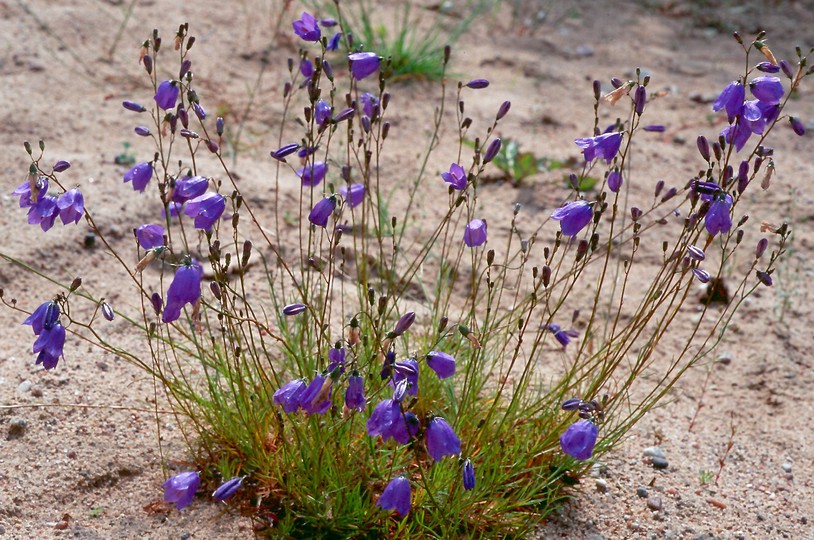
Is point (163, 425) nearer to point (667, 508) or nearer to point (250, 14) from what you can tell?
point (667, 508)

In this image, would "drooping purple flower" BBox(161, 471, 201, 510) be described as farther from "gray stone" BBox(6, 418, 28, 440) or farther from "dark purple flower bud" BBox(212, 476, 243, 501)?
"gray stone" BBox(6, 418, 28, 440)

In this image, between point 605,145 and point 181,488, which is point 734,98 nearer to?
point 605,145

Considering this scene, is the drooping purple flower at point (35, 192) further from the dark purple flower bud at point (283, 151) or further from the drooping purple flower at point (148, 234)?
the dark purple flower bud at point (283, 151)

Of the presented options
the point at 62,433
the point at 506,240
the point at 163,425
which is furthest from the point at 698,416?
the point at 62,433

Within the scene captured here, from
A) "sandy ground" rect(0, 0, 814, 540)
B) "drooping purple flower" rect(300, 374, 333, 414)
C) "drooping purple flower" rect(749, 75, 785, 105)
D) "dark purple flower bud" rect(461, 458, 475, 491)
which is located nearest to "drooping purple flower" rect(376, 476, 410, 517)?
"dark purple flower bud" rect(461, 458, 475, 491)

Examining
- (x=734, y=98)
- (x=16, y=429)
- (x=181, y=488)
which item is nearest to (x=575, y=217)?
(x=734, y=98)

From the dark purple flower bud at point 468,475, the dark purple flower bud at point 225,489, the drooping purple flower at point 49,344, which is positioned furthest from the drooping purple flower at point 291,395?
the drooping purple flower at point 49,344
